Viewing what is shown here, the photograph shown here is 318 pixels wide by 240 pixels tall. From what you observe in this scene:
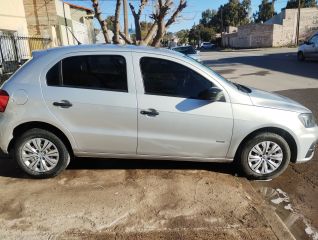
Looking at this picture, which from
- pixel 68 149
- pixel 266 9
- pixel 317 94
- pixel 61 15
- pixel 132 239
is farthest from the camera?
Result: pixel 266 9

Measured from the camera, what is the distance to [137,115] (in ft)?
14.6

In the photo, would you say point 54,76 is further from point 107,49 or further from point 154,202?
point 154,202

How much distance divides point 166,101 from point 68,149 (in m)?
1.47

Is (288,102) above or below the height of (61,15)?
below

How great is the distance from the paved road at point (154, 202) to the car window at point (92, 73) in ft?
4.03

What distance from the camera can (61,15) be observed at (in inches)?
1158

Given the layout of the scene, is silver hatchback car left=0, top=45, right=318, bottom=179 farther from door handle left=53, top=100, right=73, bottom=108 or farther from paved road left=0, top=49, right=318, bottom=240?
paved road left=0, top=49, right=318, bottom=240

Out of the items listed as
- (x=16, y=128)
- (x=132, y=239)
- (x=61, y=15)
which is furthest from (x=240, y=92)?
(x=61, y=15)

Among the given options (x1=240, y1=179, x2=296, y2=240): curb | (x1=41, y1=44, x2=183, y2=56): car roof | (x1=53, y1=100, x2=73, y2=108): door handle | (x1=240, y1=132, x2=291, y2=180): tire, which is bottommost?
(x1=240, y1=179, x2=296, y2=240): curb

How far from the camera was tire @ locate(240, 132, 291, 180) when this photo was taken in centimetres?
459

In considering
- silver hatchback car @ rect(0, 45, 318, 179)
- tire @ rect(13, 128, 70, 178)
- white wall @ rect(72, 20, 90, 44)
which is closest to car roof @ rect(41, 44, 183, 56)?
silver hatchback car @ rect(0, 45, 318, 179)

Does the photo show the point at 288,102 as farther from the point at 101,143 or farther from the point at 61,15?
the point at 61,15

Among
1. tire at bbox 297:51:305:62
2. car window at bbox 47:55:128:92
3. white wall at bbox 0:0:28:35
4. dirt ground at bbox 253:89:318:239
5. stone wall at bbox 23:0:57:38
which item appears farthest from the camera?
stone wall at bbox 23:0:57:38

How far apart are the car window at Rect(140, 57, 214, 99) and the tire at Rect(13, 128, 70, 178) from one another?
4.48ft
